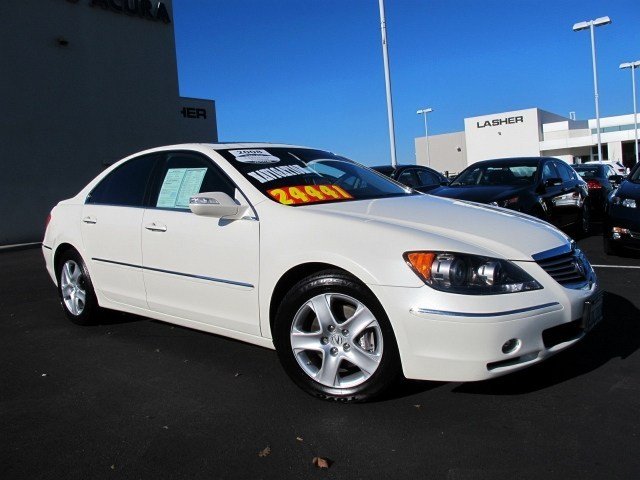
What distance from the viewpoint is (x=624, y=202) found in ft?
24.7

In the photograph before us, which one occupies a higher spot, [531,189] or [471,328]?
[531,189]

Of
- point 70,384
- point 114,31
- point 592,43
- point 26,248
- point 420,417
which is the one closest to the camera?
point 420,417

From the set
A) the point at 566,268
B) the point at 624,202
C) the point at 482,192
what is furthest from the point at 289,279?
the point at 624,202

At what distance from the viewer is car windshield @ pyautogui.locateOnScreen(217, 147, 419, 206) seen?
384 cm

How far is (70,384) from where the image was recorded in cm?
384

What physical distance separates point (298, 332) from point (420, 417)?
0.83 meters

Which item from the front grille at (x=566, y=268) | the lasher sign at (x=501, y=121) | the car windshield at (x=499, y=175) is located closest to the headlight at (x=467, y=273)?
the front grille at (x=566, y=268)

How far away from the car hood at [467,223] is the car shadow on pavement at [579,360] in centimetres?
81

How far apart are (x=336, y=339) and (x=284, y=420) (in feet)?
1.72

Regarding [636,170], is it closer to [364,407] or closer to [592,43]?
[364,407]

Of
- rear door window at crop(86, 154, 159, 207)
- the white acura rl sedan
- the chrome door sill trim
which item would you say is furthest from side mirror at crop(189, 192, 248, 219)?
the chrome door sill trim

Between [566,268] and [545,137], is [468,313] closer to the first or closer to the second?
[566,268]

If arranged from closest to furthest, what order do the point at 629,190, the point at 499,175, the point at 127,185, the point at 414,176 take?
the point at 127,185 → the point at 629,190 → the point at 499,175 → the point at 414,176

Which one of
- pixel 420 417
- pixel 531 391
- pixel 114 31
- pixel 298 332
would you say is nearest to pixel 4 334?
pixel 298 332
